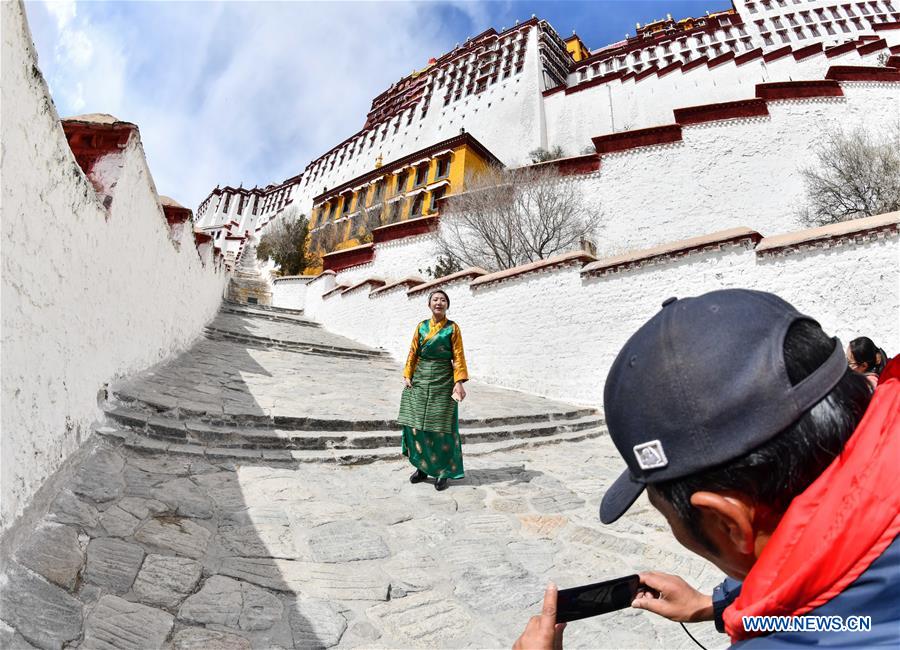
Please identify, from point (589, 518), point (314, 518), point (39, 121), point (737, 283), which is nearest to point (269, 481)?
point (314, 518)

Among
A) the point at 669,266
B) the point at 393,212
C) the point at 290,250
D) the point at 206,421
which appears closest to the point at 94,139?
the point at 206,421

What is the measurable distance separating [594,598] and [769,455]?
481 millimetres

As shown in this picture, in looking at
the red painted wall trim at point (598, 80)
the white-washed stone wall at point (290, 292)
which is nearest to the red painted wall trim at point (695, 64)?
the red painted wall trim at point (598, 80)

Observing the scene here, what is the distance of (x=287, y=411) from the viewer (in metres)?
5.08

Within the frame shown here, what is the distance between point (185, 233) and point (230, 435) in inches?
187

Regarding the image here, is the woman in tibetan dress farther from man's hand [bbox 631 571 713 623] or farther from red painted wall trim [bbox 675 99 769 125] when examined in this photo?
red painted wall trim [bbox 675 99 769 125]

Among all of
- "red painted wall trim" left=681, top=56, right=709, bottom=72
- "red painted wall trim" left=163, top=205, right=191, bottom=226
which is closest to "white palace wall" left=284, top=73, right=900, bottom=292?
"red painted wall trim" left=163, top=205, right=191, bottom=226

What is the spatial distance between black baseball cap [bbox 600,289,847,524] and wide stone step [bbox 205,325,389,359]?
9735 millimetres

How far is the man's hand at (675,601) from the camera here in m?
1.12

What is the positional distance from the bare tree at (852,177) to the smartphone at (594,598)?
46.7ft

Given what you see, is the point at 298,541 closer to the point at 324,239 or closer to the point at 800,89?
the point at 800,89

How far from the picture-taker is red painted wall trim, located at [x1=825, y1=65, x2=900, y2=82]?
48.7 ft

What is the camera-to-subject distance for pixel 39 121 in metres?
2.72

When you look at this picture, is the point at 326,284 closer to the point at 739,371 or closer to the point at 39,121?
the point at 39,121
